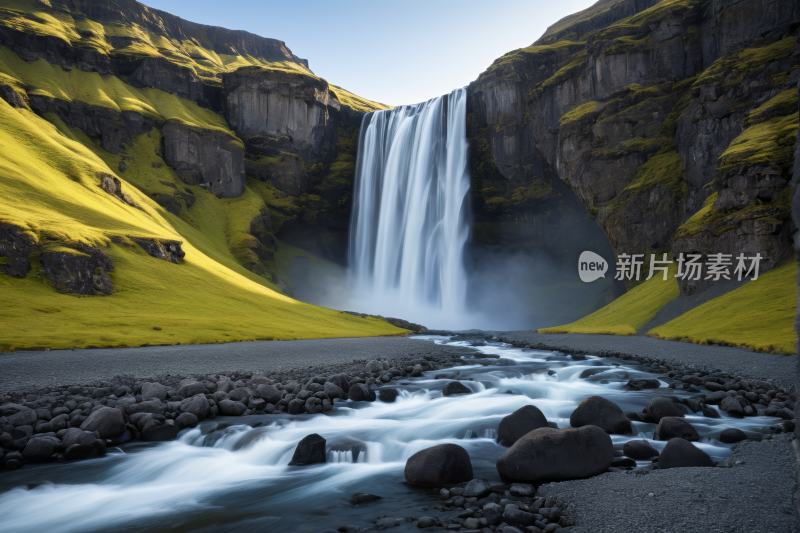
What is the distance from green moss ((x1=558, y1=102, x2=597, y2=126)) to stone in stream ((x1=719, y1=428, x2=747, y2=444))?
61.1 metres

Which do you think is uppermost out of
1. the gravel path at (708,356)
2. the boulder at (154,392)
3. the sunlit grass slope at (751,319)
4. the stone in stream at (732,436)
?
the sunlit grass slope at (751,319)

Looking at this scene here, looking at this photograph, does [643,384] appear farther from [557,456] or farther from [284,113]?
[284,113]

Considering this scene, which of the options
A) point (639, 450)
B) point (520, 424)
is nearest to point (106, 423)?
point (520, 424)

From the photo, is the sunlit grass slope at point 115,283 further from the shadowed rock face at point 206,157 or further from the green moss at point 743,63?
the green moss at point 743,63

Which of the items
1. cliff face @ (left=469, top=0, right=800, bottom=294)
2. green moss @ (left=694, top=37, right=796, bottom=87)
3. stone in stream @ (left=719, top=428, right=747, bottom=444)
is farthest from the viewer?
green moss @ (left=694, top=37, right=796, bottom=87)

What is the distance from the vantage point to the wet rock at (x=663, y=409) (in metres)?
10.3

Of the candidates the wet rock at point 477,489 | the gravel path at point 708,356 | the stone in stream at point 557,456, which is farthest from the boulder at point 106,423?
the gravel path at point 708,356

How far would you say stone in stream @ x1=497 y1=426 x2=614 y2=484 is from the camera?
6.80 meters

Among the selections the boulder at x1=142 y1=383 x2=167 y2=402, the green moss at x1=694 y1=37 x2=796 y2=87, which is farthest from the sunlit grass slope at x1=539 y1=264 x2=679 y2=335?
the boulder at x1=142 y1=383 x2=167 y2=402

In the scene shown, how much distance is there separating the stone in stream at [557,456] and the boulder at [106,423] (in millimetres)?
8637

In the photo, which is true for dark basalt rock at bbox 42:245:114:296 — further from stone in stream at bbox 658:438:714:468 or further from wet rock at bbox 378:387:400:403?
stone in stream at bbox 658:438:714:468

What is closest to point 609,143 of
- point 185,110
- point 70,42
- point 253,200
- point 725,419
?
point 725,419

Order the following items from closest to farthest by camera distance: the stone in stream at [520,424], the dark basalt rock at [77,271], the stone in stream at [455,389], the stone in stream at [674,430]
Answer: the stone in stream at [674,430] < the stone in stream at [520,424] < the stone in stream at [455,389] < the dark basalt rock at [77,271]

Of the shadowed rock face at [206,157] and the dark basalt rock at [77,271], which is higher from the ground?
the shadowed rock face at [206,157]
